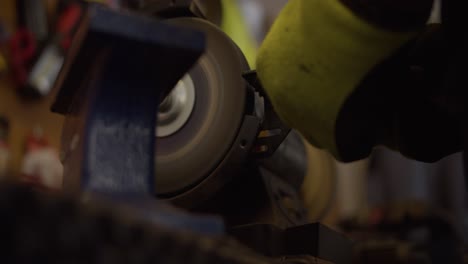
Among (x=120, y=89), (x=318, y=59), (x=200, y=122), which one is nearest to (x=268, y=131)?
(x=200, y=122)

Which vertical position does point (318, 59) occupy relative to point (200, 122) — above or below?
above

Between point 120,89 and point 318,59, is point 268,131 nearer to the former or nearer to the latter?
point 318,59

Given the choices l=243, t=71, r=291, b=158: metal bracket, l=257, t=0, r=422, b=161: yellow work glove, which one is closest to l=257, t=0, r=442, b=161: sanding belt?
l=257, t=0, r=422, b=161: yellow work glove

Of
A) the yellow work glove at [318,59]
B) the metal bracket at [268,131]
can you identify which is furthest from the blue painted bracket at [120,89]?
the metal bracket at [268,131]

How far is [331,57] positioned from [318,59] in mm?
12

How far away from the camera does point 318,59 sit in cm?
60

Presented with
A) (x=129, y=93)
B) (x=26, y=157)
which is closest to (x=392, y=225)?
(x=26, y=157)

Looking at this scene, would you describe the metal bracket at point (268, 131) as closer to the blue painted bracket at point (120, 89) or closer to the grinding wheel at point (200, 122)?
the grinding wheel at point (200, 122)

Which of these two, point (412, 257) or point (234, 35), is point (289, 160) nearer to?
point (234, 35)

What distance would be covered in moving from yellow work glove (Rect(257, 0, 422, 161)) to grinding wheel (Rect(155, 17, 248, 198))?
0.14m

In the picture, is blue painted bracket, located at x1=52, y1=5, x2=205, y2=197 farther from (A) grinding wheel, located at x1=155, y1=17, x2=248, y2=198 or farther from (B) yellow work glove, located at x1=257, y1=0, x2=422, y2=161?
(A) grinding wheel, located at x1=155, y1=17, x2=248, y2=198

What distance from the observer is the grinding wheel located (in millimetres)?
792

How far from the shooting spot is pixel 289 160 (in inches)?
34.8

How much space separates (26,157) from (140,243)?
1299mm
